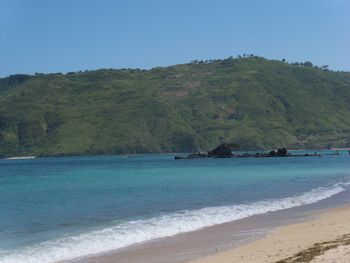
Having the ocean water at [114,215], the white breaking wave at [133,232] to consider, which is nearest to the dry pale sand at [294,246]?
the white breaking wave at [133,232]

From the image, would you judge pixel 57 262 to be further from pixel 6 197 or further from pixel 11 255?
pixel 6 197

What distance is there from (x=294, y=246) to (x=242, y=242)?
258 centimetres

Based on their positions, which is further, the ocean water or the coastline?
the ocean water

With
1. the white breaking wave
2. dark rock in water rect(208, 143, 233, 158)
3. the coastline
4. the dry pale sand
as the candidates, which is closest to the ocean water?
the white breaking wave

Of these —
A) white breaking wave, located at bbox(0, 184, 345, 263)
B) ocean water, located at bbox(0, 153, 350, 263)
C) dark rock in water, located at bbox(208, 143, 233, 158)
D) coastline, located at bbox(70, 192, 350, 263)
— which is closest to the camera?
coastline, located at bbox(70, 192, 350, 263)

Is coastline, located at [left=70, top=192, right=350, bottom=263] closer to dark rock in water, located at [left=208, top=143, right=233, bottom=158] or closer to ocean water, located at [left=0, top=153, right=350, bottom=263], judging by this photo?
ocean water, located at [left=0, top=153, right=350, bottom=263]

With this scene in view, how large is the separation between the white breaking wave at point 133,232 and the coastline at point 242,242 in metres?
0.76

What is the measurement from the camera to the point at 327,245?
1664 centimetres

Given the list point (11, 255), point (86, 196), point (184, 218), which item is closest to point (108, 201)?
point (86, 196)

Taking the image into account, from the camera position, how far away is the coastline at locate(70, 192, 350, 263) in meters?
17.3

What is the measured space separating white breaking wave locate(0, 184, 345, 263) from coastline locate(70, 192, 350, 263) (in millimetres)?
763

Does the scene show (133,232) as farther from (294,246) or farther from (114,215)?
(294,246)

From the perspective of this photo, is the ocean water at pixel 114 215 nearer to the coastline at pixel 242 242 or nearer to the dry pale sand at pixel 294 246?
the coastline at pixel 242 242

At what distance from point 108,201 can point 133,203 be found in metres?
2.68
